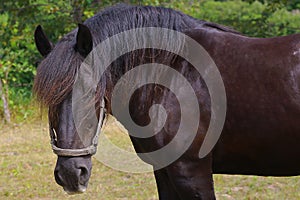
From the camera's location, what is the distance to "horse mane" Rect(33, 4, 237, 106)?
8.86 ft

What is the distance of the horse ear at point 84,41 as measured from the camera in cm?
268

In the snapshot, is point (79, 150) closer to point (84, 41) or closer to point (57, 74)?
point (57, 74)

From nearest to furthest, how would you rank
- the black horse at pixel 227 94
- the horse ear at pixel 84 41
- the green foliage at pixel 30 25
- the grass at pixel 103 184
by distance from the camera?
1. the horse ear at pixel 84 41
2. the black horse at pixel 227 94
3. the grass at pixel 103 184
4. the green foliage at pixel 30 25

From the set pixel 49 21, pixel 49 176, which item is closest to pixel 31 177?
pixel 49 176

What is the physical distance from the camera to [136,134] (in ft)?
9.99

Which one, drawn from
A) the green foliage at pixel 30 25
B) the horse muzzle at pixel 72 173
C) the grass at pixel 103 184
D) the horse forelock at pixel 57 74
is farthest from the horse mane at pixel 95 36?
the green foliage at pixel 30 25

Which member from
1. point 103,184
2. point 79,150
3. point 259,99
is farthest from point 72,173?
point 103,184

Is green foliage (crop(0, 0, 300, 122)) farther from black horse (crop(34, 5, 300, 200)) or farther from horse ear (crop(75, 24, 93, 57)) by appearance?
horse ear (crop(75, 24, 93, 57))

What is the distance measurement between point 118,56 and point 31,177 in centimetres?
339

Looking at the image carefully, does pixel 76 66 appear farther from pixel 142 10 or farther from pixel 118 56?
pixel 142 10

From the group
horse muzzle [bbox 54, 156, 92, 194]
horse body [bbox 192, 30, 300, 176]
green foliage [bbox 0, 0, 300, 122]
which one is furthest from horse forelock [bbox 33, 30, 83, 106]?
green foliage [bbox 0, 0, 300, 122]

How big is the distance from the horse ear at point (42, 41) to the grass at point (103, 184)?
8.00 ft

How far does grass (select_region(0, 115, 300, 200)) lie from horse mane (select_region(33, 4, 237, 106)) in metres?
2.39

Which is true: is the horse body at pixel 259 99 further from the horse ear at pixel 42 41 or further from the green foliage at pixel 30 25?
the green foliage at pixel 30 25
